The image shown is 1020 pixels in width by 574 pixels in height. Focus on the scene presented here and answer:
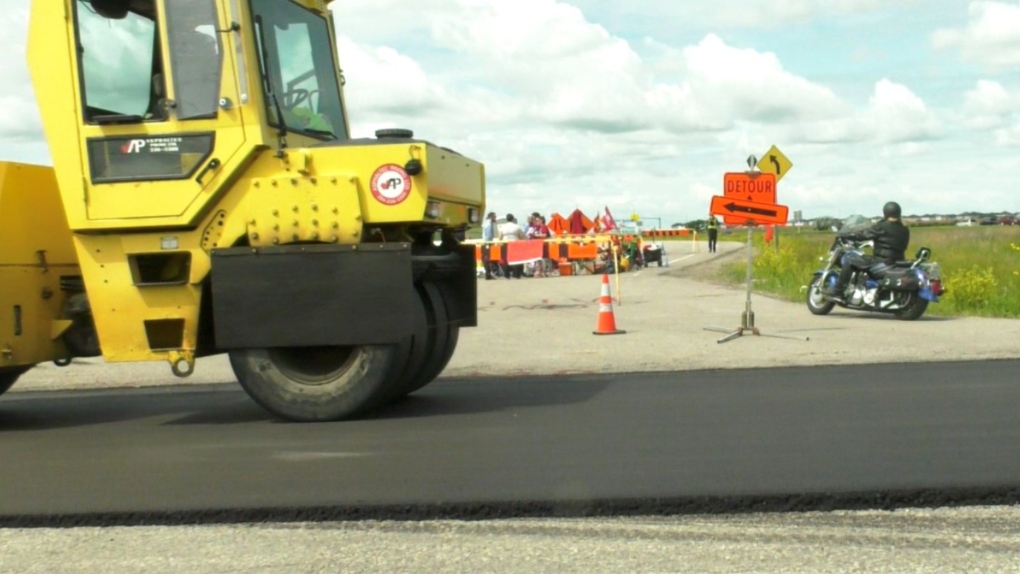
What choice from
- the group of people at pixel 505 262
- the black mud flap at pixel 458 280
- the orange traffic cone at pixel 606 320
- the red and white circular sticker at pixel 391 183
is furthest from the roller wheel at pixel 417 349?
the group of people at pixel 505 262

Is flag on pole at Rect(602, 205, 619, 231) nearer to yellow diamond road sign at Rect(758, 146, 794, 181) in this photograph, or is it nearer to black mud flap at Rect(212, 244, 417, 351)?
yellow diamond road sign at Rect(758, 146, 794, 181)

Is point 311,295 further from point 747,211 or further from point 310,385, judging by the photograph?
point 747,211

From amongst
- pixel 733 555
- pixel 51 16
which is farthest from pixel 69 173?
pixel 733 555

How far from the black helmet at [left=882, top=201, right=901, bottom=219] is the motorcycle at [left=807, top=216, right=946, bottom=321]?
558mm

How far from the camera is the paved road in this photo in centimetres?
573

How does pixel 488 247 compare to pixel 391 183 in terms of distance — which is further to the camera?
pixel 488 247

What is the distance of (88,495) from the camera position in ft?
20.1

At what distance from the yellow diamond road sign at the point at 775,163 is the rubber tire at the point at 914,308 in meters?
2.83

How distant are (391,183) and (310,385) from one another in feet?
4.80

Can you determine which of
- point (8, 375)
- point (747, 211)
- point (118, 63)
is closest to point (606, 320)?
point (747, 211)

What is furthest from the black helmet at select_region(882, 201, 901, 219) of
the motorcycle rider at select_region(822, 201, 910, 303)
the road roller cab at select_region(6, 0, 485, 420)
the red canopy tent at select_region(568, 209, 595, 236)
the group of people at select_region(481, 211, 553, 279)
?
the red canopy tent at select_region(568, 209, 595, 236)

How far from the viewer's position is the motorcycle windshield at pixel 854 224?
18.8 meters

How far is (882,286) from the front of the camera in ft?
55.8

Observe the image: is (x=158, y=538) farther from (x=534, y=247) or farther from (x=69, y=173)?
(x=534, y=247)
